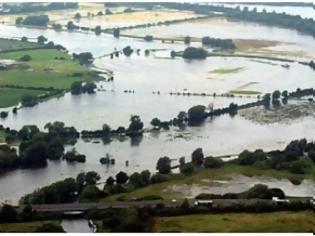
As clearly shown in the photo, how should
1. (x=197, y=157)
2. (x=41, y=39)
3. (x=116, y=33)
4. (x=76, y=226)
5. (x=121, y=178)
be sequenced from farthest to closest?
(x=116, y=33)
(x=41, y=39)
(x=197, y=157)
(x=121, y=178)
(x=76, y=226)

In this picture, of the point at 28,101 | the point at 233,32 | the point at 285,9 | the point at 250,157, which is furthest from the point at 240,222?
the point at 285,9

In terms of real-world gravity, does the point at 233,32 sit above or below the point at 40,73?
above

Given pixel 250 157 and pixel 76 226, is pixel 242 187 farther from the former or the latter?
pixel 76 226

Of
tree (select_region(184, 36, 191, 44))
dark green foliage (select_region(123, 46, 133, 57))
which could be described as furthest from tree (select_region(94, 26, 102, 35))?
dark green foliage (select_region(123, 46, 133, 57))

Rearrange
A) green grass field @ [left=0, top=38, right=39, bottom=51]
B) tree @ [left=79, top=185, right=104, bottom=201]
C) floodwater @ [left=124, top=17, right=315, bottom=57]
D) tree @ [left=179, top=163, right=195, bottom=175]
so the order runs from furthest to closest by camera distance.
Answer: floodwater @ [left=124, top=17, right=315, bottom=57]
green grass field @ [left=0, top=38, right=39, bottom=51]
tree @ [left=179, top=163, right=195, bottom=175]
tree @ [left=79, top=185, right=104, bottom=201]

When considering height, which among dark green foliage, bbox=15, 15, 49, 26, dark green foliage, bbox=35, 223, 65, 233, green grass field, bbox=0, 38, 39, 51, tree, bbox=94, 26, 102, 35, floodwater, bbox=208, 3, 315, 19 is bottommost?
dark green foliage, bbox=35, 223, 65, 233

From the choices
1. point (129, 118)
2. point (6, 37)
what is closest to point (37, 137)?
point (129, 118)

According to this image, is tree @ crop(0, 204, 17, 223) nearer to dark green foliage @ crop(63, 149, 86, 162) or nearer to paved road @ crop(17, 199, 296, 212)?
paved road @ crop(17, 199, 296, 212)
